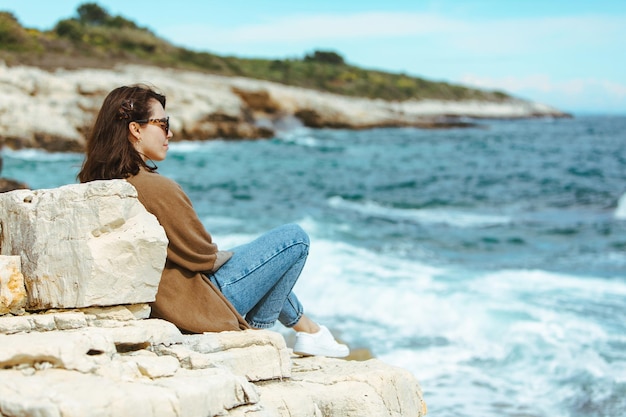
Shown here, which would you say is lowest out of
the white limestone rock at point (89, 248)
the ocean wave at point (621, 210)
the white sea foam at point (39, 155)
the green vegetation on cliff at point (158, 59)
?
the white sea foam at point (39, 155)

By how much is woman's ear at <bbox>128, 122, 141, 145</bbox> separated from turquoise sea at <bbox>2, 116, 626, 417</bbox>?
0.54m

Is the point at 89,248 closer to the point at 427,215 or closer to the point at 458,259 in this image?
the point at 458,259

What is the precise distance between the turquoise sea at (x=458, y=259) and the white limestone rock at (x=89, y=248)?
0.86 meters

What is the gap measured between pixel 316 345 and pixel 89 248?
173 centimetres

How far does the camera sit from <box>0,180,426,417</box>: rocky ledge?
9.25 feet

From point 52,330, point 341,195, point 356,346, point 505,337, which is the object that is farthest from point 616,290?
point 341,195

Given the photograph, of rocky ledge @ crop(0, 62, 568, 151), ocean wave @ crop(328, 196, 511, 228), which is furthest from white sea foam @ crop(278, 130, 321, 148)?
ocean wave @ crop(328, 196, 511, 228)

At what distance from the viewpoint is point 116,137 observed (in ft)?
12.6

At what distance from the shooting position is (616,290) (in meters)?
10.0

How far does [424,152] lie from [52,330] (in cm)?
3425

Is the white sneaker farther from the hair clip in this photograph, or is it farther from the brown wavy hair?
the hair clip

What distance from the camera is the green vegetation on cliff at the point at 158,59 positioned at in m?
39.9

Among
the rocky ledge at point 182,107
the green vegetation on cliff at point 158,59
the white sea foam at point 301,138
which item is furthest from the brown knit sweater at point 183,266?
the white sea foam at point 301,138

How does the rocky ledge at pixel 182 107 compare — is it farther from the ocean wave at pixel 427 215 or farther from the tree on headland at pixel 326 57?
the tree on headland at pixel 326 57
